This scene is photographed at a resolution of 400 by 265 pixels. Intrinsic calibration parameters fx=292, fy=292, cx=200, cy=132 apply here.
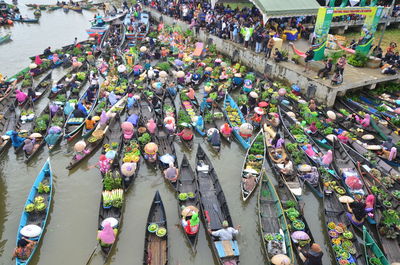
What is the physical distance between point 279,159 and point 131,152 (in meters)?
8.74

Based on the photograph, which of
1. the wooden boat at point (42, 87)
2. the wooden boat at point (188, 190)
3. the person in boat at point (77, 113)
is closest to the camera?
the wooden boat at point (188, 190)

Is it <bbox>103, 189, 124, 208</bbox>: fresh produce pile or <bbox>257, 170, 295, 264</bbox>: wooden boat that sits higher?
<bbox>103, 189, 124, 208</bbox>: fresh produce pile

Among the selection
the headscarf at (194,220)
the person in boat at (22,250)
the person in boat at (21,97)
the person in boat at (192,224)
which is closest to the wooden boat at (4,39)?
the person in boat at (21,97)

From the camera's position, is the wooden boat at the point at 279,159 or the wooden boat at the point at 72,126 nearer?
the wooden boat at the point at 279,159

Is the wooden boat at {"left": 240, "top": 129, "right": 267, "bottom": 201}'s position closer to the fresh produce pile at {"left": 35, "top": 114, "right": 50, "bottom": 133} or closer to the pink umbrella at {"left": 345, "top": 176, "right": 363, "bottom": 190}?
the pink umbrella at {"left": 345, "top": 176, "right": 363, "bottom": 190}

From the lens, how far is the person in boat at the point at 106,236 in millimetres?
12055

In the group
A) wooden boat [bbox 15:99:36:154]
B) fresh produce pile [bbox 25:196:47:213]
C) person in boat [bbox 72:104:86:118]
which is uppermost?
person in boat [bbox 72:104:86:118]

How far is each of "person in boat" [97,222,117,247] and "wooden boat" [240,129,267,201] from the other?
22.1ft

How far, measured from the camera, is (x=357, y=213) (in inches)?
516

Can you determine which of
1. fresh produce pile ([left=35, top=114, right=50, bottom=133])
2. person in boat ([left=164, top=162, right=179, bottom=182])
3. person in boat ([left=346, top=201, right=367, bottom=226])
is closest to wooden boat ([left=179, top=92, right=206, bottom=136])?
person in boat ([left=164, top=162, right=179, bottom=182])

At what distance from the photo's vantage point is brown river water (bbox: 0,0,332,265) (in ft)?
42.4

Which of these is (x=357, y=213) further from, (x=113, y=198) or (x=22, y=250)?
(x=22, y=250)

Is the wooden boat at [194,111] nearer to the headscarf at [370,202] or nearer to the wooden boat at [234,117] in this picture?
the wooden boat at [234,117]

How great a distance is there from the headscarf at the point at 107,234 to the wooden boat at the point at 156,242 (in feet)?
4.77
